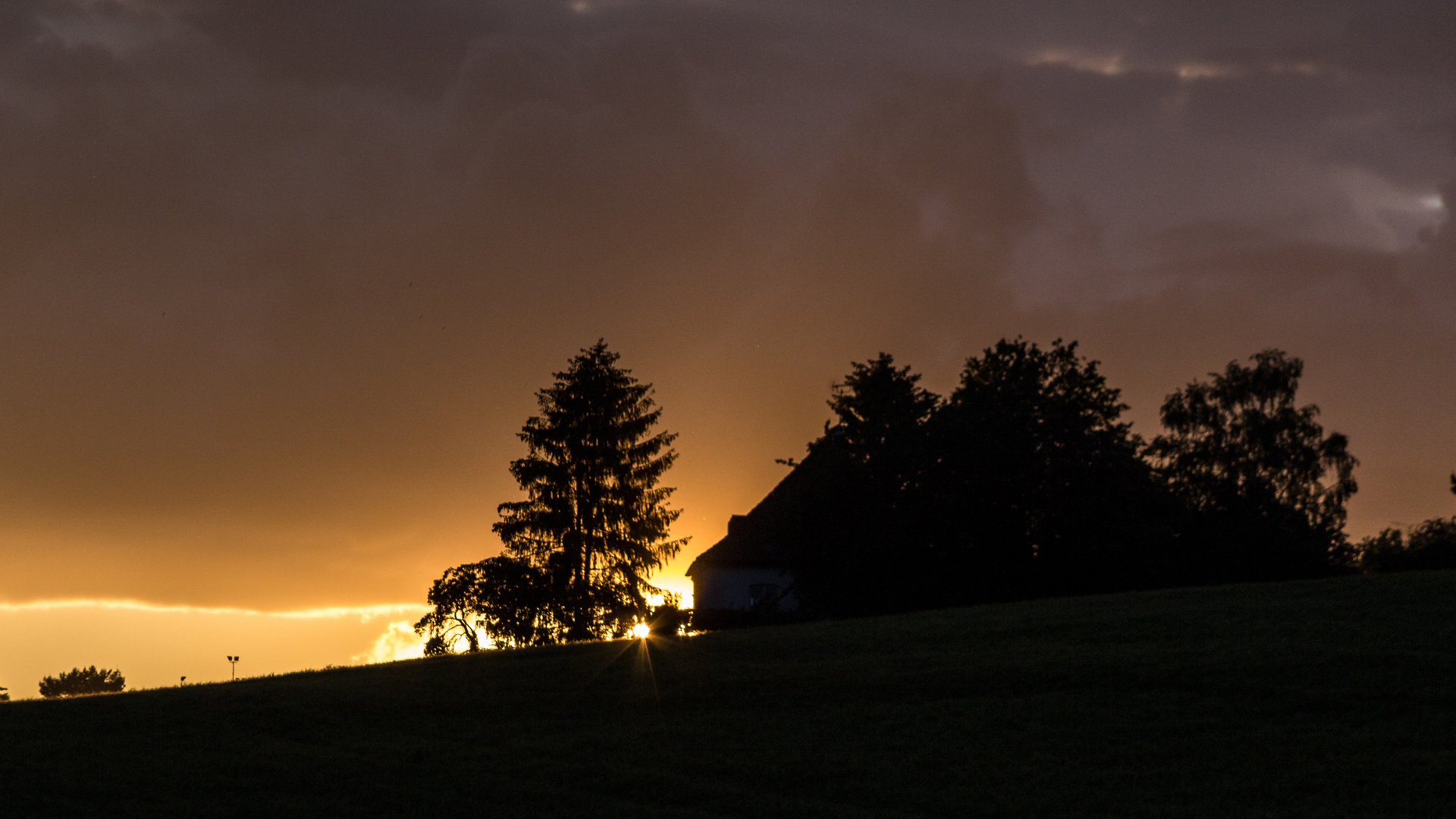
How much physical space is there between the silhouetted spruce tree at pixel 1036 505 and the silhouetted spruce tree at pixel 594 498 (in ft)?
48.4

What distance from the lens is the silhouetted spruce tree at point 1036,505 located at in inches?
1977

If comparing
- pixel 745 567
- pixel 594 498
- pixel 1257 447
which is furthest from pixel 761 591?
pixel 1257 447

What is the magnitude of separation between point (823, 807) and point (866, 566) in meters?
37.4

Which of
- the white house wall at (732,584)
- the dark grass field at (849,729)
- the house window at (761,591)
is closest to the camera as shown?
the dark grass field at (849,729)

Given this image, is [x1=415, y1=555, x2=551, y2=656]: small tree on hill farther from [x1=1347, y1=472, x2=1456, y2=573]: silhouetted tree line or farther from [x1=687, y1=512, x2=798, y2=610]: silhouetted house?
[x1=1347, y1=472, x2=1456, y2=573]: silhouetted tree line

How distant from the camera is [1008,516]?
169 feet

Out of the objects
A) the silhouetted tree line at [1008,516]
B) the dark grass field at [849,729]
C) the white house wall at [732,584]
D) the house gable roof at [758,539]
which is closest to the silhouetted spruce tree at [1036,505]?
the silhouetted tree line at [1008,516]

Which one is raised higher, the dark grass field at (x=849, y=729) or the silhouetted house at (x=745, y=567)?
the silhouetted house at (x=745, y=567)

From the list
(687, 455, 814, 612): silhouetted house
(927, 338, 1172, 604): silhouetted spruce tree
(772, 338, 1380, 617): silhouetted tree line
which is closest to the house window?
(687, 455, 814, 612): silhouetted house

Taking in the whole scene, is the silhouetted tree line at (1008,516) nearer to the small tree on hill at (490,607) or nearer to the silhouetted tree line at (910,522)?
the silhouetted tree line at (910,522)

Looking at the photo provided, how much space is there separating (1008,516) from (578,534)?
2031 cm

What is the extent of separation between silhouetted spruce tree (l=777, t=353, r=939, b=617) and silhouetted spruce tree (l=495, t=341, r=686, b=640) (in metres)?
7.67

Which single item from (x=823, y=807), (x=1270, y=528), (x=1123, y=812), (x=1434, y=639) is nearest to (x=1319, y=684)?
(x=1434, y=639)

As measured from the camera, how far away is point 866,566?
51594mm
